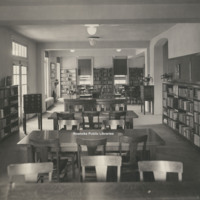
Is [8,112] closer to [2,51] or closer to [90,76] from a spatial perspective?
[2,51]

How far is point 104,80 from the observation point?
20469 millimetres

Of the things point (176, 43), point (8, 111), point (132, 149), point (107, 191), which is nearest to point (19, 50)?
point (8, 111)

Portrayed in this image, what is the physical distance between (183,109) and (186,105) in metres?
0.38

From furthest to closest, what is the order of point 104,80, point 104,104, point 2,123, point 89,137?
point 104,80 → point 104,104 → point 2,123 → point 89,137

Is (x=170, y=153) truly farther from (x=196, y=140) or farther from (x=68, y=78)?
(x=68, y=78)

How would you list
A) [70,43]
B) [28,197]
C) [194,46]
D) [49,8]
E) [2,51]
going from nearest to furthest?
[28,197] → [49,8] → [194,46] → [2,51] → [70,43]

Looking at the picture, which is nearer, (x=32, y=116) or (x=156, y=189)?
(x=156, y=189)

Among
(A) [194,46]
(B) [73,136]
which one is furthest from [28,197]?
(A) [194,46]

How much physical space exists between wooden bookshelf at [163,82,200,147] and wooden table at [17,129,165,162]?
7.57 feet

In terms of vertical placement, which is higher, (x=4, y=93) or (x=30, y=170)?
(x=4, y=93)

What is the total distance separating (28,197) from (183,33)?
7.21m

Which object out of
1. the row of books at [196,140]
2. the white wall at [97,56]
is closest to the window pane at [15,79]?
the row of books at [196,140]

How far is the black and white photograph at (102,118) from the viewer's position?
266 cm

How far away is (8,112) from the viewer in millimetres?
8586
